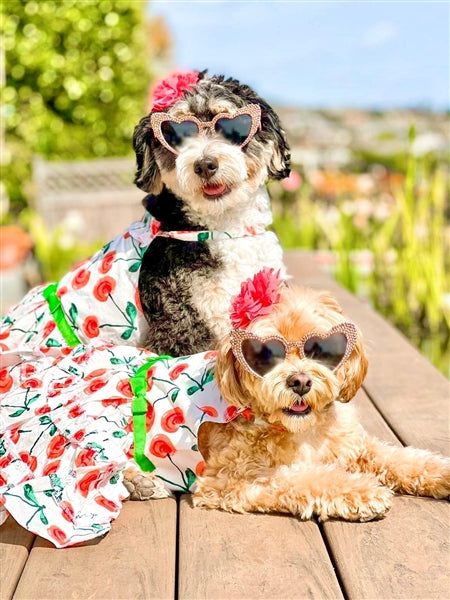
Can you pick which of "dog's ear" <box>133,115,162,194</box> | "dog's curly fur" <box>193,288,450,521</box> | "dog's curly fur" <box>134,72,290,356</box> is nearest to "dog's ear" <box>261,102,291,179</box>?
"dog's curly fur" <box>134,72,290,356</box>

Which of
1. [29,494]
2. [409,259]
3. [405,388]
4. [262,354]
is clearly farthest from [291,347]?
[409,259]

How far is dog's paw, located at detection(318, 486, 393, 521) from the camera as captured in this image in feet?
8.28

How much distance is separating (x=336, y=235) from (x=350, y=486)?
5338 millimetres

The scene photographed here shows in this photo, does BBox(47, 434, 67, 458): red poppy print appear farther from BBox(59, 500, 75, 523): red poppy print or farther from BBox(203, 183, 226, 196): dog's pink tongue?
BBox(203, 183, 226, 196): dog's pink tongue

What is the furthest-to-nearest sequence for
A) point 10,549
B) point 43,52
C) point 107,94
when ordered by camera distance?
1. point 107,94
2. point 43,52
3. point 10,549

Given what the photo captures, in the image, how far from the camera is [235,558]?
7.73 ft

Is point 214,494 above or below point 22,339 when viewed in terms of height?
below

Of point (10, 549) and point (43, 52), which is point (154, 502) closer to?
point (10, 549)

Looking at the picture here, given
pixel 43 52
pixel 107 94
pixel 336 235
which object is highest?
pixel 43 52

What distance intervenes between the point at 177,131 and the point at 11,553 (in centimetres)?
173

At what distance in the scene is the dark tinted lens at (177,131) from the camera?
3236mm

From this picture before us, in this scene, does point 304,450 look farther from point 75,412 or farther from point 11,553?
point 11,553

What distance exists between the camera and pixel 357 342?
8.30 feet

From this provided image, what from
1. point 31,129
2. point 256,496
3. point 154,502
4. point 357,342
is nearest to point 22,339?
point 154,502
